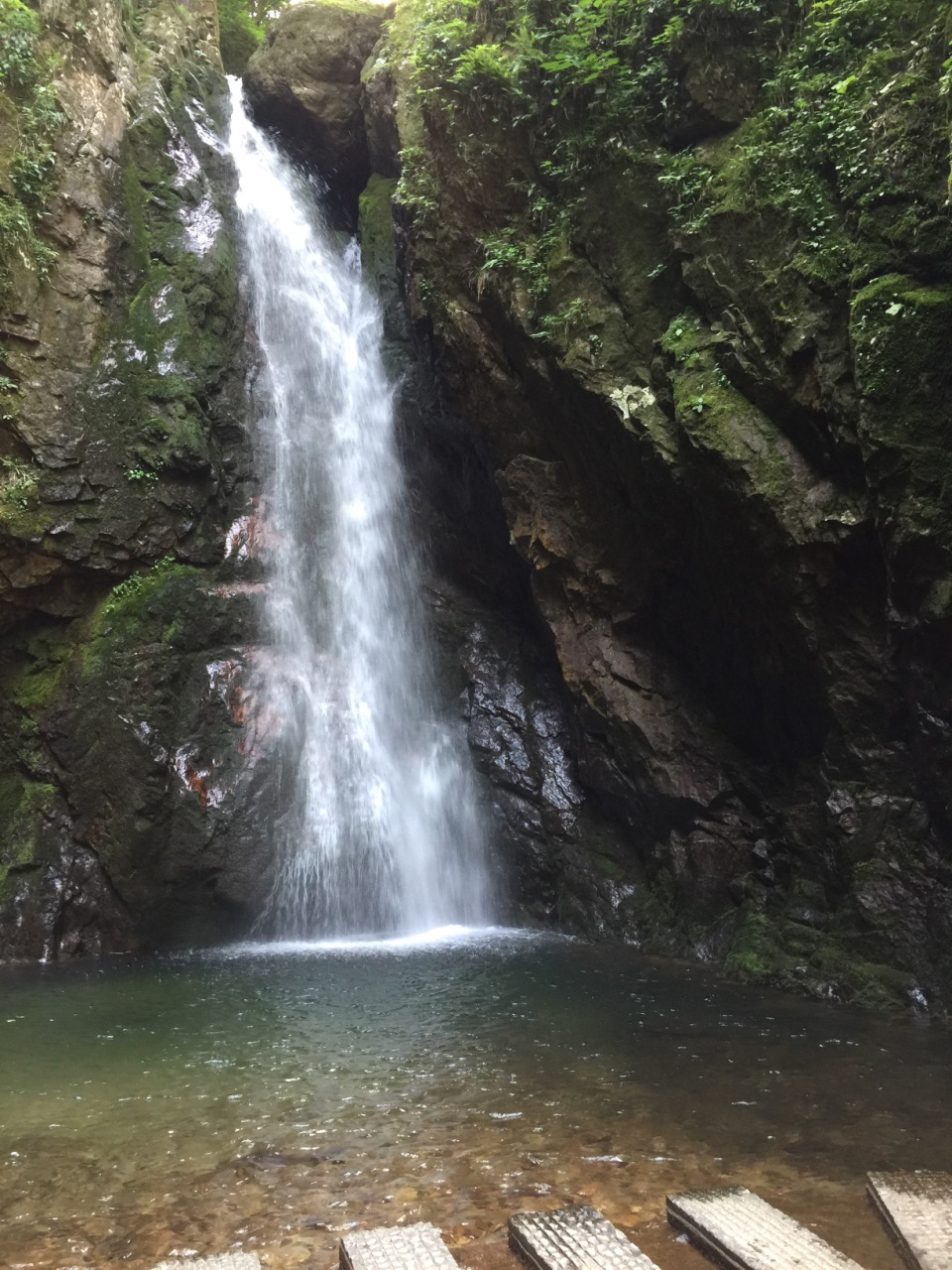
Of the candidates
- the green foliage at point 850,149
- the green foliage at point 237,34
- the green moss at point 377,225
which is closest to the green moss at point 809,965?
the green foliage at point 850,149

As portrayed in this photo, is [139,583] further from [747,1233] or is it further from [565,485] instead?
[747,1233]

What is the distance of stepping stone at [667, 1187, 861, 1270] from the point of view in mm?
2834

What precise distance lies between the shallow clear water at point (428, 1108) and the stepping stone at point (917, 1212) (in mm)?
98

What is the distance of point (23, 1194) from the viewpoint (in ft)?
12.4

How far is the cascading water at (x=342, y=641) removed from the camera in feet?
36.6

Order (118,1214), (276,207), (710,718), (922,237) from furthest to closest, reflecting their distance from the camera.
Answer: (276,207) → (710,718) → (922,237) → (118,1214)

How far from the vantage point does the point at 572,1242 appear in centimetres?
302

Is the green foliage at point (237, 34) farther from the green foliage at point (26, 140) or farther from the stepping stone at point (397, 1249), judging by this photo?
the stepping stone at point (397, 1249)

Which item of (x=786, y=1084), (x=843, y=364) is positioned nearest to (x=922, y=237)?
(x=843, y=364)

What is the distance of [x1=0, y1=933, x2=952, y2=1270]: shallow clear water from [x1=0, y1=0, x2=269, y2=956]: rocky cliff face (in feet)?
8.50

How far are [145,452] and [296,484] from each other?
7.66ft

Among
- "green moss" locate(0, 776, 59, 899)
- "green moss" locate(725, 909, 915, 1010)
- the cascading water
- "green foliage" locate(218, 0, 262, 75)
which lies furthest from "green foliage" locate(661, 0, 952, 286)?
"green foliage" locate(218, 0, 262, 75)

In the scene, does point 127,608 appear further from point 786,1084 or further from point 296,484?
point 786,1084

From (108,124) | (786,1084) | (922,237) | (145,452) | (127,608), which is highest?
(108,124)
